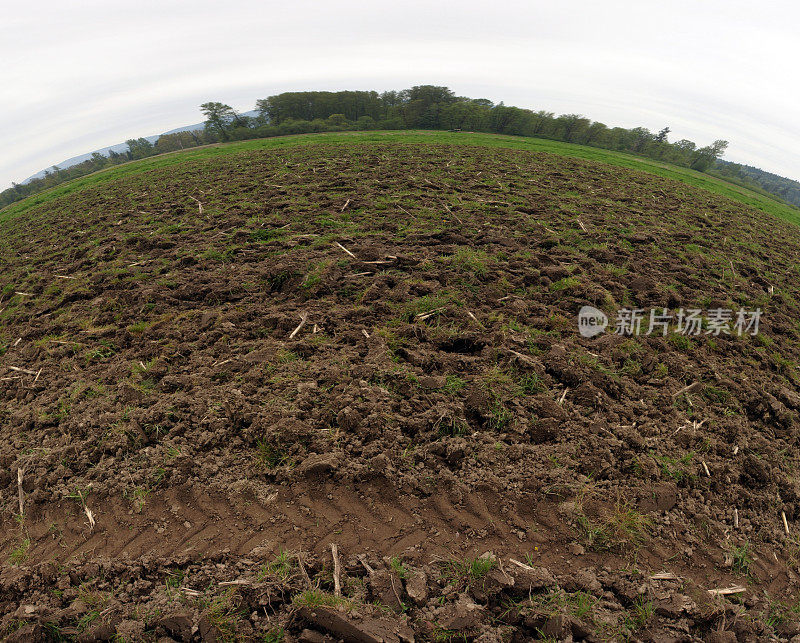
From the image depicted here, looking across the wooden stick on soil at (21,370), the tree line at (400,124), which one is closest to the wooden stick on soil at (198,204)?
the wooden stick on soil at (21,370)

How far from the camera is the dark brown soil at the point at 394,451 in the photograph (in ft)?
7.57

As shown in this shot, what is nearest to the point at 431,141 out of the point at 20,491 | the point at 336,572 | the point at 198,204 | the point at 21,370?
the point at 198,204

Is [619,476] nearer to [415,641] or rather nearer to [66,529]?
[415,641]

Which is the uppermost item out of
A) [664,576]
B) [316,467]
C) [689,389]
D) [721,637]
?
[689,389]

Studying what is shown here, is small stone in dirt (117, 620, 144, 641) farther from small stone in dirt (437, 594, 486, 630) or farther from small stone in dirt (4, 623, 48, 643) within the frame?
small stone in dirt (437, 594, 486, 630)

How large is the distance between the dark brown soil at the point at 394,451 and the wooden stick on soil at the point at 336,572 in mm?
49

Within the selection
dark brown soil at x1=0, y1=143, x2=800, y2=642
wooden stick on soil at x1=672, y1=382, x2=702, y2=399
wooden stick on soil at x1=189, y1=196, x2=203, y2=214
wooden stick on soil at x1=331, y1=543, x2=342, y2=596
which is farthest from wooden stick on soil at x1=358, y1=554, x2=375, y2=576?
wooden stick on soil at x1=189, y1=196, x2=203, y2=214

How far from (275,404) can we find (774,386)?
6.39 m

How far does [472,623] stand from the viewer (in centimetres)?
215

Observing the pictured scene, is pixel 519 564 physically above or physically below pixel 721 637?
above

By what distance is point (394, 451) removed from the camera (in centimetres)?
323

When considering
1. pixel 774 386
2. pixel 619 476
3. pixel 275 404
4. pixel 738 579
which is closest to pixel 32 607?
pixel 275 404

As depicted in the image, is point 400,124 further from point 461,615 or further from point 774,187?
point 774,187

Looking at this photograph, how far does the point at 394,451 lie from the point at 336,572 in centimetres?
107
